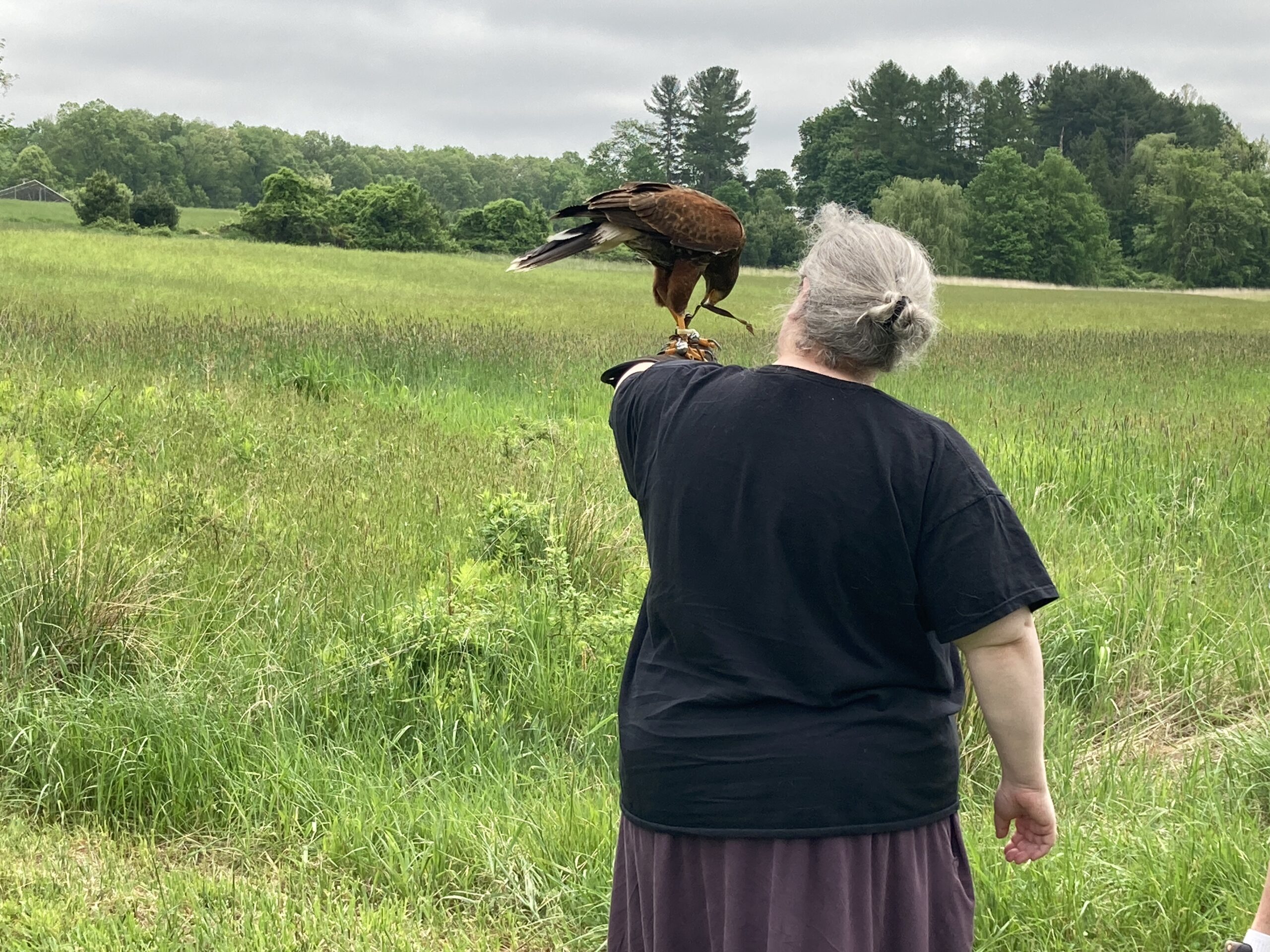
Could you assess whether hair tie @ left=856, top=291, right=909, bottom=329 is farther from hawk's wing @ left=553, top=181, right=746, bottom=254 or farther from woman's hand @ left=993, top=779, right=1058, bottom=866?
woman's hand @ left=993, top=779, right=1058, bottom=866

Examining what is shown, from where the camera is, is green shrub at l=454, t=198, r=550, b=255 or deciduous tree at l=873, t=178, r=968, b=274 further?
green shrub at l=454, t=198, r=550, b=255

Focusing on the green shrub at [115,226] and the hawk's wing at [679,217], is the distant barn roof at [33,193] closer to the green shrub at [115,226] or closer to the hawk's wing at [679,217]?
the green shrub at [115,226]

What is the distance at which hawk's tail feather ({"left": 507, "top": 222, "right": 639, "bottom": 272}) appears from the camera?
2775 mm

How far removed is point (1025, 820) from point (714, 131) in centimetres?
3964

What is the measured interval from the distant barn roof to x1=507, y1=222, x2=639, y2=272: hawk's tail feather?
360ft

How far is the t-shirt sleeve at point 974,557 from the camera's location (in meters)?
1.85

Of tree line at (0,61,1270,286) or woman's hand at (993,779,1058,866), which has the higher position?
tree line at (0,61,1270,286)

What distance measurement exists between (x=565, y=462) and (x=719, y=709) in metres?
5.99

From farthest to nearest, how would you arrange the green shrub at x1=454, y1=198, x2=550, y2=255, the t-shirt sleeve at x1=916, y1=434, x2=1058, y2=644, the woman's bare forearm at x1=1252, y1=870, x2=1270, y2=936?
1. the green shrub at x1=454, y1=198, x2=550, y2=255
2. the woman's bare forearm at x1=1252, y1=870, x2=1270, y2=936
3. the t-shirt sleeve at x1=916, y1=434, x2=1058, y2=644

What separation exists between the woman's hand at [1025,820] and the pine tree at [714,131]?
24.4 m

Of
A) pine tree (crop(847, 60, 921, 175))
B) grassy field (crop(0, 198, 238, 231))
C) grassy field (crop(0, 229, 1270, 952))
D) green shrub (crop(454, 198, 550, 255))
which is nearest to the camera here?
grassy field (crop(0, 229, 1270, 952))

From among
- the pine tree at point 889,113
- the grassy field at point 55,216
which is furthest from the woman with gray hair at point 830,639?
the pine tree at point 889,113

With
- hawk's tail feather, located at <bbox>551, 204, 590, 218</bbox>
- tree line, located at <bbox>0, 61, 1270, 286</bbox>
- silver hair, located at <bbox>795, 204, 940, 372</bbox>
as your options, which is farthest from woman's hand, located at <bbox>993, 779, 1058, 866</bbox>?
tree line, located at <bbox>0, 61, 1270, 286</bbox>

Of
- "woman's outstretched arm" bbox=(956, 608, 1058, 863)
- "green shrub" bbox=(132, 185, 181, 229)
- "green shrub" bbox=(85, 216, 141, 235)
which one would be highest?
"green shrub" bbox=(132, 185, 181, 229)
